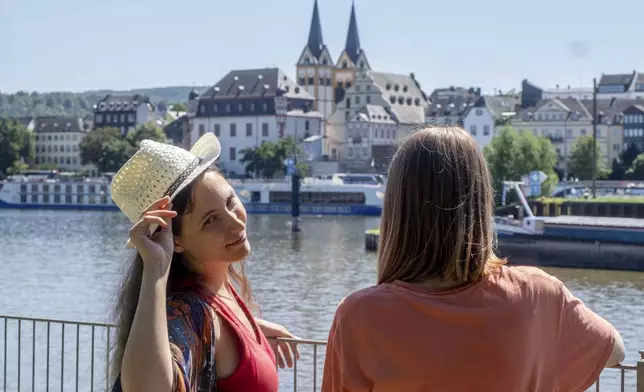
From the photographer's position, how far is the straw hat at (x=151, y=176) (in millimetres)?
2941

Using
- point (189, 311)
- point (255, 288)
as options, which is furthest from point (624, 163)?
point (189, 311)

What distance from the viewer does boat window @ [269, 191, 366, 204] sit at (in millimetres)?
86938

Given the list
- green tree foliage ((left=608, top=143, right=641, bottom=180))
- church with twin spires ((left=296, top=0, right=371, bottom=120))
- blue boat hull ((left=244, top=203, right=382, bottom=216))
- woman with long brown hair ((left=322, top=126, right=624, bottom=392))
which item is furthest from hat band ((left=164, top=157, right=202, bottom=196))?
church with twin spires ((left=296, top=0, right=371, bottom=120))

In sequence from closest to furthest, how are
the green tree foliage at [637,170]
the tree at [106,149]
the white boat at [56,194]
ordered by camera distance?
1. the green tree foliage at [637,170]
2. the white boat at [56,194]
3. the tree at [106,149]

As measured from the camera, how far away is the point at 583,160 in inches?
3516

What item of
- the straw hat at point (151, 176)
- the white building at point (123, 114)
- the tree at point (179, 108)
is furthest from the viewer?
the tree at point (179, 108)

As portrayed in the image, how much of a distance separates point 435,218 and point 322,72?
122 meters

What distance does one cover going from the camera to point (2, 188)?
100 metres

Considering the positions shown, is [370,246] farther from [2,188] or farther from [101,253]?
[2,188]

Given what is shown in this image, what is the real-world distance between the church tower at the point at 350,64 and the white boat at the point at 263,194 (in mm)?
25879

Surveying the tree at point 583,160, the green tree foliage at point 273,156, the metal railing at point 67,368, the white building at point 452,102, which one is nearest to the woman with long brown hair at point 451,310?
the metal railing at point 67,368

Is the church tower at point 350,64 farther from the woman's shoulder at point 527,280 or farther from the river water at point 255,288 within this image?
the woman's shoulder at point 527,280

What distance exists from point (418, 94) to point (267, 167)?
25.2 m

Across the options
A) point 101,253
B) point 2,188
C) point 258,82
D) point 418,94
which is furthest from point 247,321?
point 418,94
